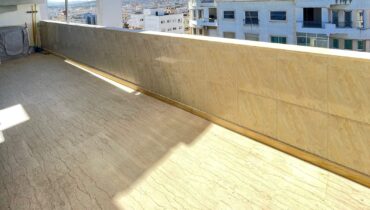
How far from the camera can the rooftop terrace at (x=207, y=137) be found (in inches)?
72.5

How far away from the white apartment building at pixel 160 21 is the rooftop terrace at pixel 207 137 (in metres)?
0.23

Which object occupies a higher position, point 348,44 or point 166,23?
point 166,23

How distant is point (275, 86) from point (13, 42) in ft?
21.2

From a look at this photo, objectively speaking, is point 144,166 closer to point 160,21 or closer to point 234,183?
point 234,183

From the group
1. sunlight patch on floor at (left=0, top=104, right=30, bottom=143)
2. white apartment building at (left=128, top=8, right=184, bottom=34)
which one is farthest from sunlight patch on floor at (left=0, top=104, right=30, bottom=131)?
white apartment building at (left=128, top=8, right=184, bottom=34)

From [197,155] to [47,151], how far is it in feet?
3.62

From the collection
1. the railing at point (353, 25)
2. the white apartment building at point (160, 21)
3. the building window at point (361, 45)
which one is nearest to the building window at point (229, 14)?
the white apartment building at point (160, 21)

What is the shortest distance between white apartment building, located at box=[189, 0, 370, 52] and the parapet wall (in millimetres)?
567

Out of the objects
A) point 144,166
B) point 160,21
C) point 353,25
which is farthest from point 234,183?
point 160,21

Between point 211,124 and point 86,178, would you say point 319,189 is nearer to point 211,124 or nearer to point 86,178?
point 211,124

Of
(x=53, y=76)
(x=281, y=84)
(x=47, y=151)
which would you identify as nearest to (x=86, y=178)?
(x=47, y=151)

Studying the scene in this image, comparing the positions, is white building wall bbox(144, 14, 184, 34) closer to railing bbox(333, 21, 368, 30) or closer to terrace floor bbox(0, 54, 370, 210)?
terrace floor bbox(0, 54, 370, 210)

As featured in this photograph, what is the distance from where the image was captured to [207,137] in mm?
2598

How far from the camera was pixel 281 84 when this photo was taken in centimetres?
219
